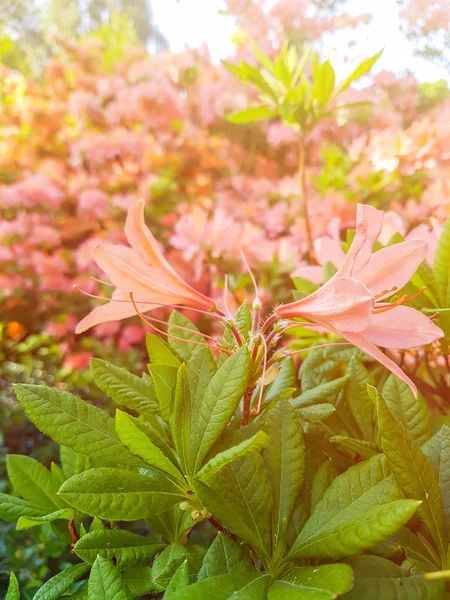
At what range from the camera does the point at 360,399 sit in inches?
24.1

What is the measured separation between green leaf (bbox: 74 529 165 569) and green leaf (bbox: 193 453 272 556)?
0.15 m

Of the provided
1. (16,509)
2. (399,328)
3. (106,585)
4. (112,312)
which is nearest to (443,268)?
(399,328)

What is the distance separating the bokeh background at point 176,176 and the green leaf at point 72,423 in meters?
0.49

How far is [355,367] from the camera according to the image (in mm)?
625

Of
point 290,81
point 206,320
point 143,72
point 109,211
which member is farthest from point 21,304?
point 290,81

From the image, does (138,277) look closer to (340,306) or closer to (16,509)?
(340,306)

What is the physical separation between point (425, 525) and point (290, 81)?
1.01m

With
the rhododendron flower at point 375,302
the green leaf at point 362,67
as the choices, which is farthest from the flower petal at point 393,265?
the green leaf at point 362,67

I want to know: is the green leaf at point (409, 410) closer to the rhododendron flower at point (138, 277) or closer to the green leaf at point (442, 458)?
the green leaf at point (442, 458)

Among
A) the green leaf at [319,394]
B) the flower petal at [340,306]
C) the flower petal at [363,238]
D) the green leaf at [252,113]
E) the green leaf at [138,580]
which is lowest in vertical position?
the green leaf at [138,580]

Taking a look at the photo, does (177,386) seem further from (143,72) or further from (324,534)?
(143,72)

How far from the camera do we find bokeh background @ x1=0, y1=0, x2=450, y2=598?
4.69ft

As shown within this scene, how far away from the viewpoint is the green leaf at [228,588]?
37 centimetres

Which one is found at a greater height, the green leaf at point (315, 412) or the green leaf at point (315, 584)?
the green leaf at point (315, 412)
